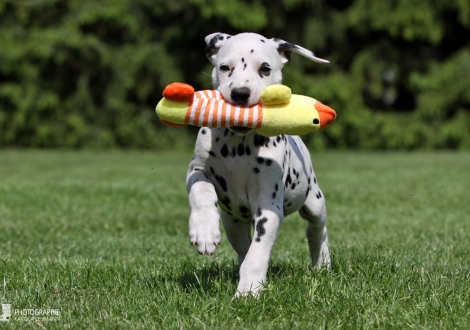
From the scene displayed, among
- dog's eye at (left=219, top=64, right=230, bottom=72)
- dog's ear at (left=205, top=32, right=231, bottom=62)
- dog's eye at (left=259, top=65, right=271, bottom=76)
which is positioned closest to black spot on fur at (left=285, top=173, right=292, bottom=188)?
dog's eye at (left=259, top=65, right=271, bottom=76)

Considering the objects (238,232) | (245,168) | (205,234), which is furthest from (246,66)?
(238,232)

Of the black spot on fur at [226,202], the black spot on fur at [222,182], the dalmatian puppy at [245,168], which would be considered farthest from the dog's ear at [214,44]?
the black spot on fur at [226,202]

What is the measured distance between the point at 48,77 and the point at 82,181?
48.4 feet

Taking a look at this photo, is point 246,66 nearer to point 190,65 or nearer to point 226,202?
point 226,202

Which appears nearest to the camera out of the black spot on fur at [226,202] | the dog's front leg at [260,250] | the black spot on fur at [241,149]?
the dog's front leg at [260,250]

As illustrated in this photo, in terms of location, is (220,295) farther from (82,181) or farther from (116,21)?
(116,21)

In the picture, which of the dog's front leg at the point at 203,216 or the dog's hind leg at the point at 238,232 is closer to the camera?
the dog's front leg at the point at 203,216

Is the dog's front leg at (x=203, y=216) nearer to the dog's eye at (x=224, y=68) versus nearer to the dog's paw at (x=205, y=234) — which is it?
the dog's paw at (x=205, y=234)

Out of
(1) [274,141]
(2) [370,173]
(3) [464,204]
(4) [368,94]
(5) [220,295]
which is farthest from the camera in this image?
(4) [368,94]

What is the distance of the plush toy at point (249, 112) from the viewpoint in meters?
4.32

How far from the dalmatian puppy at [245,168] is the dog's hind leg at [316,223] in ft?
1.54

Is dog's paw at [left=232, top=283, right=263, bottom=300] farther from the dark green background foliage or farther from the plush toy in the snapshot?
the dark green background foliage

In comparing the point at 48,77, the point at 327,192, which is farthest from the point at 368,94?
the point at 327,192

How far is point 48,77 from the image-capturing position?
87.1 feet
